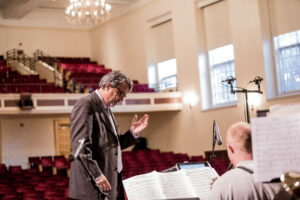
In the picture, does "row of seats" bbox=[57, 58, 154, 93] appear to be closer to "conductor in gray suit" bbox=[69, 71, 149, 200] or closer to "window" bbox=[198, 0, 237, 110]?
"window" bbox=[198, 0, 237, 110]

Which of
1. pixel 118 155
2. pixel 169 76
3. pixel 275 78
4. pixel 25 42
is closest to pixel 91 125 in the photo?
pixel 118 155

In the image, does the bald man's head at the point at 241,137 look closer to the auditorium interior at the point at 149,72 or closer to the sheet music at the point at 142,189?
the sheet music at the point at 142,189

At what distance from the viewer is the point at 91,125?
3.28m

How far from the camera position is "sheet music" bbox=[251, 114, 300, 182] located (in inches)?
77.4

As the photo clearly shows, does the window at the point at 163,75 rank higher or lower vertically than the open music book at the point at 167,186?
higher

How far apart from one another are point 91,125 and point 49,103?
39.8 feet

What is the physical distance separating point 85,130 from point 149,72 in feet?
49.4

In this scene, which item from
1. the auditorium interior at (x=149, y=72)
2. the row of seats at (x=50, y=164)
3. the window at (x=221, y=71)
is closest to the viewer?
the auditorium interior at (x=149, y=72)

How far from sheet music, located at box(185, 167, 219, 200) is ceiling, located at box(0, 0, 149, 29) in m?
15.6

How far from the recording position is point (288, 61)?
13812mm

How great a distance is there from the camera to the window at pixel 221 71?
15.3 metres

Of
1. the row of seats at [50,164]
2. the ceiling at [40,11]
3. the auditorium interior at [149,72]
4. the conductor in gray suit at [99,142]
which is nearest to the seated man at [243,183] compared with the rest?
the conductor in gray suit at [99,142]

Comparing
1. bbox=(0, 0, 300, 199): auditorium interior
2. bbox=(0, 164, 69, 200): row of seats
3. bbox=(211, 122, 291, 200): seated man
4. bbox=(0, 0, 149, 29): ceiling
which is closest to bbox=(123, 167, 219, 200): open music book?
bbox=(211, 122, 291, 200): seated man

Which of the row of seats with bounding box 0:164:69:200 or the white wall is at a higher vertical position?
the white wall
